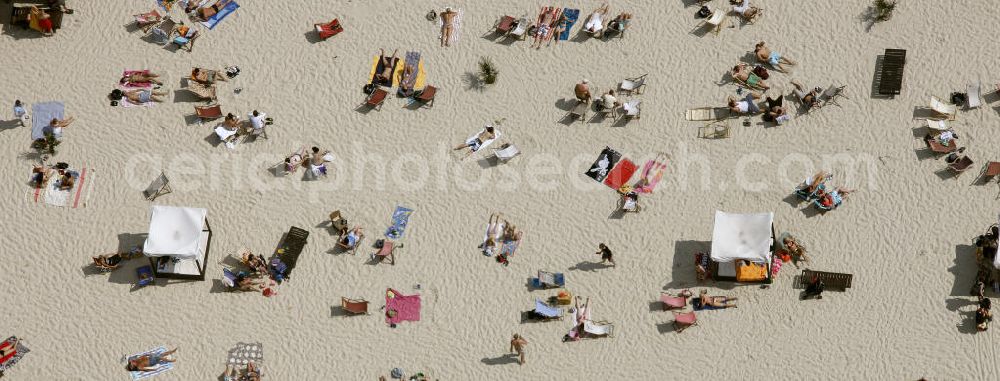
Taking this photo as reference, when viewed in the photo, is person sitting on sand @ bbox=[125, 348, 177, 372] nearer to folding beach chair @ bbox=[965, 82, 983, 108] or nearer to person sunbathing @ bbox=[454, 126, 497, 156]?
person sunbathing @ bbox=[454, 126, 497, 156]

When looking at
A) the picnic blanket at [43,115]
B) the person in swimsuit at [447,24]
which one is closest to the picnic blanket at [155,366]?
the picnic blanket at [43,115]

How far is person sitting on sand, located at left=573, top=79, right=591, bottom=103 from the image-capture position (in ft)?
91.5

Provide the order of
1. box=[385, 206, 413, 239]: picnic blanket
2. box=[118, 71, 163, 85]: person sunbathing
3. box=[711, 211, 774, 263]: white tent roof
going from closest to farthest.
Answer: box=[711, 211, 774, 263]: white tent roof
box=[385, 206, 413, 239]: picnic blanket
box=[118, 71, 163, 85]: person sunbathing

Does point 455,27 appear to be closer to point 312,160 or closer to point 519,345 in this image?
point 312,160

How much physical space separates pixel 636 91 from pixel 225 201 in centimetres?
1036

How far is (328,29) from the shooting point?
1150 inches

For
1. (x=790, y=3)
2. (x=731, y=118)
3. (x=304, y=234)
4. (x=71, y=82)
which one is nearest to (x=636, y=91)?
(x=731, y=118)

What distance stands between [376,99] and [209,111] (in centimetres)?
408

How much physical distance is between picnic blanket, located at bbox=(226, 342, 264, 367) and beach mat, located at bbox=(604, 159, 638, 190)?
29.5ft

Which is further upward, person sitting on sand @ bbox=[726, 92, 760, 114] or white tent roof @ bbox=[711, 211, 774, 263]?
person sitting on sand @ bbox=[726, 92, 760, 114]

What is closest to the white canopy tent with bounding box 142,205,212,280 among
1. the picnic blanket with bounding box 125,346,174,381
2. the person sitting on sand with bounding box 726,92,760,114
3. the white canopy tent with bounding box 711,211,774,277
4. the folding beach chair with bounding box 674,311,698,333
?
the picnic blanket with bounding box 125,346,174,381

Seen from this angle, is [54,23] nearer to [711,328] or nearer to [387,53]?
[387,53]

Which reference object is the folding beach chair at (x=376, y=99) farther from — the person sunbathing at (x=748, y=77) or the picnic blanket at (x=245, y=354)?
the person sunbathing at (x=748, y=77)

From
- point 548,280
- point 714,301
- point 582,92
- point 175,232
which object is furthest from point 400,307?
point 714,301
